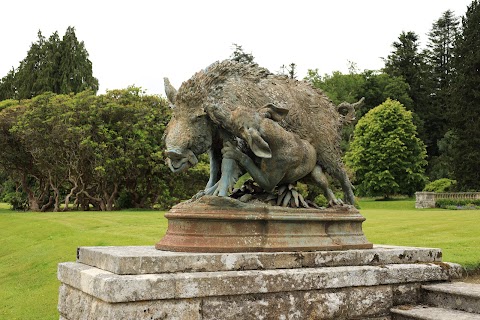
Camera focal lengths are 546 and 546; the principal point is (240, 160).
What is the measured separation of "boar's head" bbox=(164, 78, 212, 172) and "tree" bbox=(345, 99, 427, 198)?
4052cm

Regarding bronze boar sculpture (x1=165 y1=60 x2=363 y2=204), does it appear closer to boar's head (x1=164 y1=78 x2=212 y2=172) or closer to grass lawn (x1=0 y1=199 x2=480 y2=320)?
boar's head (x1=164 y1=78 x2=212 y2=172)

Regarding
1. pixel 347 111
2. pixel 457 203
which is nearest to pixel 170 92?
pixel 347 111

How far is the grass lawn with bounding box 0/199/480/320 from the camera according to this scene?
10531mm

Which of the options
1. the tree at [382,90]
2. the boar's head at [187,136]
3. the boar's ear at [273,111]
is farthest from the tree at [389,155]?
the boar's head at [187,136]

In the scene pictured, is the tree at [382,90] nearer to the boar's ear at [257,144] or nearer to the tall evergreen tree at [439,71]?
the tall evergreen tree at [439,71]

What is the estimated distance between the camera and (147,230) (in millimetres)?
16375

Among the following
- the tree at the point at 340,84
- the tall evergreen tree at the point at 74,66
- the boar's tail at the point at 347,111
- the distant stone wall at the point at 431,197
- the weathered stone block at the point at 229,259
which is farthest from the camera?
the tree at the point at 340,84

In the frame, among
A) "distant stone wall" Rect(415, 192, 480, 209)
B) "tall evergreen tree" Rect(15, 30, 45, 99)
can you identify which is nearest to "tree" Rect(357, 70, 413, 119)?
"distant stone wall" Rect(415, 192, 480, 209)

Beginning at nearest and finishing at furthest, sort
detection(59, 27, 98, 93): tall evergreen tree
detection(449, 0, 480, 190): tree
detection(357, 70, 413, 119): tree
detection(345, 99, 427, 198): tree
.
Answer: detection(449, 0, 480, 190): tree, detection(59, 27, 98, 93): tall evergreen tree, detection(345, 99, 427, 198): tree, detection(357, 70, 413, 119): tree

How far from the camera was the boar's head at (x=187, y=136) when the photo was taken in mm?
5992

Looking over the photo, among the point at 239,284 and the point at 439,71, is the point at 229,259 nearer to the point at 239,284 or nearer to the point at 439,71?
the point at 239,284

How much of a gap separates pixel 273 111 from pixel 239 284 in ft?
6.51

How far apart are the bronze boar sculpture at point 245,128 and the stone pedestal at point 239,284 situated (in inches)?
35.7

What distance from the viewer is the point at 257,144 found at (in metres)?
5.76
